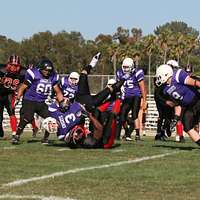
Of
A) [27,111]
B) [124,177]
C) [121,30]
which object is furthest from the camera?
[121,30]

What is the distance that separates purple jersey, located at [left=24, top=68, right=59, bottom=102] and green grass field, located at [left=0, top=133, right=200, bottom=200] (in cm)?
120

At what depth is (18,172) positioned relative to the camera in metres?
8.30

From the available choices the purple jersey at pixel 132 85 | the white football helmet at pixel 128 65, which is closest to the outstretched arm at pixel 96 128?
the purple jersey at pixel 132 85

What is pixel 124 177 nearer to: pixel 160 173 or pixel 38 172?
pixel 160 173

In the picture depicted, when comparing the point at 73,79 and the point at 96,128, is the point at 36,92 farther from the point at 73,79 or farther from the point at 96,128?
the point at 73,79

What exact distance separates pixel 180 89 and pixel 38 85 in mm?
2851

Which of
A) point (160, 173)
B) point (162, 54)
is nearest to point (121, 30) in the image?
point (162, 54)

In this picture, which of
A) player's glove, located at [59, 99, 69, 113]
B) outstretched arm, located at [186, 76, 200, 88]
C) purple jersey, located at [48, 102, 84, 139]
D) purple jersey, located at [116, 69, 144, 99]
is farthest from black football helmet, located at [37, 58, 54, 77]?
outstretched arm, located at [186, 76, 200, 88]

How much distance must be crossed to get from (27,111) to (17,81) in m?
1.44

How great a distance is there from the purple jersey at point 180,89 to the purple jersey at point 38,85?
7.68ft

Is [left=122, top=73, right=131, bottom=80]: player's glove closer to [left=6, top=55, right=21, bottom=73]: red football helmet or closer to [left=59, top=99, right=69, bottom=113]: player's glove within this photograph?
[left=6, top=55, right=21, bottom=73]: red football helmet

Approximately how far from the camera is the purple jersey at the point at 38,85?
12484 millimetres

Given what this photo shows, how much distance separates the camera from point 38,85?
12500 mm

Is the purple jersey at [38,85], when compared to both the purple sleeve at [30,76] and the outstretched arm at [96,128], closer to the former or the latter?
the purple sleeve at [30,76]
